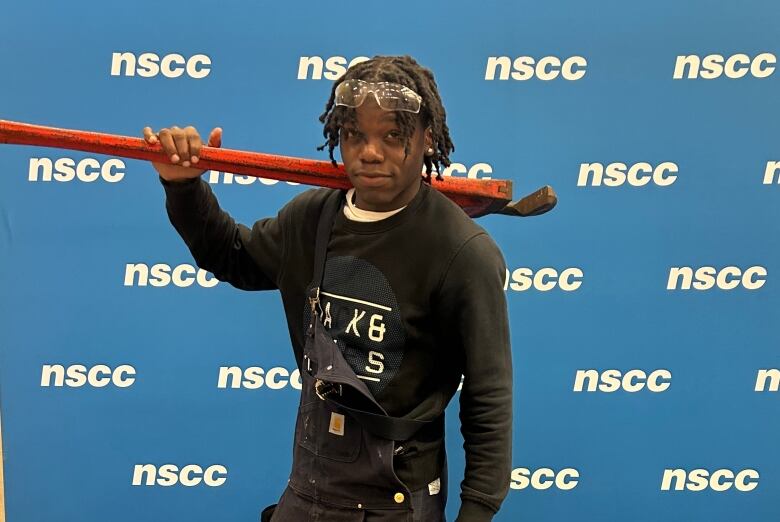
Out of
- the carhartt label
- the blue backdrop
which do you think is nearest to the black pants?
the carhartt label

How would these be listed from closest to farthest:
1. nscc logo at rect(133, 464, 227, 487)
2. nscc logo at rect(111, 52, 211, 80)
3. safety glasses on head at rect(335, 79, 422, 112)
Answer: safety glasses on head at rect(335, 79, 422, 112) < nscc logo at rect(111, 52, 211, 80) < nscc logo at rect(133, 464, 227, 487)

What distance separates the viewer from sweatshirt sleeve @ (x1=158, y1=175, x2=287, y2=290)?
1167mm

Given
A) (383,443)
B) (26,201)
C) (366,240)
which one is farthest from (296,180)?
(26,201)

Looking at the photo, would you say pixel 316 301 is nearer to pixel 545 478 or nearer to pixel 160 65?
pixel 160 65

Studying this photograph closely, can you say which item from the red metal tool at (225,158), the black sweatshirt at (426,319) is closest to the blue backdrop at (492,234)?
the red metal tool at (225,158)

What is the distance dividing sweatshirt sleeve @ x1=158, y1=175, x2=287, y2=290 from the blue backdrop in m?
0.62

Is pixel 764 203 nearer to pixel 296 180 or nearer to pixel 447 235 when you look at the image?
pixel 447 235

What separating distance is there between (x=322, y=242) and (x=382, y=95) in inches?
9.6

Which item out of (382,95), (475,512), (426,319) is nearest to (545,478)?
(475,512)

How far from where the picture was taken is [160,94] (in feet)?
5.86

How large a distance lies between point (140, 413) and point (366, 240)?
109 centimetres

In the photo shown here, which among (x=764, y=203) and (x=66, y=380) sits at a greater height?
(x=764, y=203)

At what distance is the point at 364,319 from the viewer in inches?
43.7

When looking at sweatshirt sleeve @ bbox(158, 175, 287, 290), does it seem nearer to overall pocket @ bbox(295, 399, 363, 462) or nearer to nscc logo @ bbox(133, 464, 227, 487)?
overall pocket @ bbox(295, 399, 363, 462)
